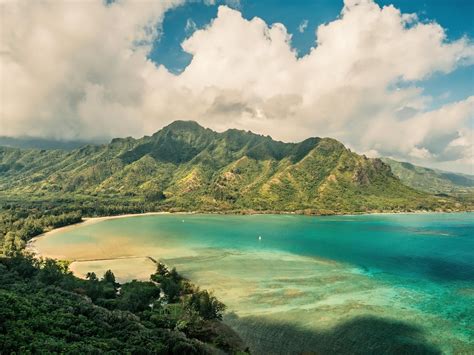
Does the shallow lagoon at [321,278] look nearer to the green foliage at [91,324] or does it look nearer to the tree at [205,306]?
the tree at [205,306]

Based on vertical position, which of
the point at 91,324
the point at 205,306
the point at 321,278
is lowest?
the point at 321,278

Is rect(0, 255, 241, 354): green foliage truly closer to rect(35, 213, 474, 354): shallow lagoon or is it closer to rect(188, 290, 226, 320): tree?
rect(188, 290, 226, 320): tree

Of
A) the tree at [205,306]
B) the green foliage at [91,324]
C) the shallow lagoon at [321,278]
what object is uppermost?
the green foliage at [91,324]

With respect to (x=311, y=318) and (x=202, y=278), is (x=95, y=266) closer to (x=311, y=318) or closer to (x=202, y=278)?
(x=202, y=278)

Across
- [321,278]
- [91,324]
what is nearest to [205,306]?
[91,324]

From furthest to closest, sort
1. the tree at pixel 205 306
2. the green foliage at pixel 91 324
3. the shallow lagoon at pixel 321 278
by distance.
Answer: the tree at pixel 205 306
the shallow lagoon at pixel 321 278
the green foliage at pixel 91 324

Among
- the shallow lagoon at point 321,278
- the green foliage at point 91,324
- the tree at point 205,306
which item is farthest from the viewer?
the tree at point 205,306

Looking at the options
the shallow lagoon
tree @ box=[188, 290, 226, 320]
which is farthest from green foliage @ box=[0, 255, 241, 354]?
the shallow lagoon

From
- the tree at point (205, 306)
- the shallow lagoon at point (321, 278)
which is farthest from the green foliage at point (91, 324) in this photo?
the shallow lagoon at point (321, 278)

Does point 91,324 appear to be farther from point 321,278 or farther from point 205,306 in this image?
point 321,278

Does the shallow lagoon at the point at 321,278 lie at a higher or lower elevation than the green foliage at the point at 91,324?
lower
